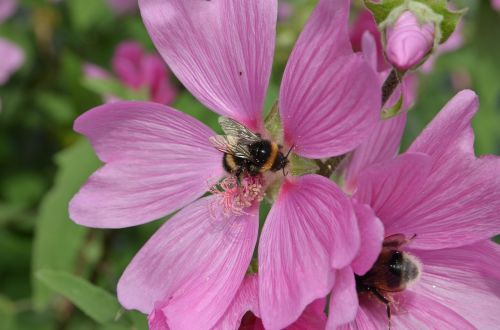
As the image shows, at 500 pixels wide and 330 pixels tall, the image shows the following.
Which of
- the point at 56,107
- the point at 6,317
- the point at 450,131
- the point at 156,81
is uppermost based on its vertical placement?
the point at 450,131

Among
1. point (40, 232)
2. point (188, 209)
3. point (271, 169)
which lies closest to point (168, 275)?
point (188, 209)

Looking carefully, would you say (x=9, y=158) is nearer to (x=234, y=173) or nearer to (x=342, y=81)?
(x=234, y=173)

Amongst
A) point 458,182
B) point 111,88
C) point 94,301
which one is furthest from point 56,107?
point 458,182

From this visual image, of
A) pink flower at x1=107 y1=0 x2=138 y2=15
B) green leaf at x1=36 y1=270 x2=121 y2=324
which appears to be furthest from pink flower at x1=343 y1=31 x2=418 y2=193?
pink flower at x1=107 y1=0 x2=138 y2=15

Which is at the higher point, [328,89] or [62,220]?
[328,89]

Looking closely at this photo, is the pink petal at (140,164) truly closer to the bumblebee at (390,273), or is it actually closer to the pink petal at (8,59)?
the bumblebee at (390,273)

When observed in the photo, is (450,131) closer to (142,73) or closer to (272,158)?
(272,158)

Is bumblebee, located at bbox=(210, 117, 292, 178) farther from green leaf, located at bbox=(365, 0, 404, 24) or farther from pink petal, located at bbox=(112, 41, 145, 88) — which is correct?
pink petal, located at bbox=(112, 41, 145, 88)
